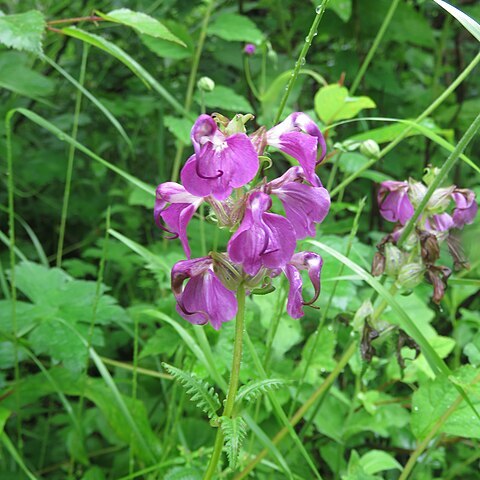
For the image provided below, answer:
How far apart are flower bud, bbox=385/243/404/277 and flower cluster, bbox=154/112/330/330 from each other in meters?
0.33

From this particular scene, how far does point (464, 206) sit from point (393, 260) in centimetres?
16

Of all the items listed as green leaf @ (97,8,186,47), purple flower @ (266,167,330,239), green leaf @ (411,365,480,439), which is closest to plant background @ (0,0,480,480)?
green leaf @ (411,365,480,439)

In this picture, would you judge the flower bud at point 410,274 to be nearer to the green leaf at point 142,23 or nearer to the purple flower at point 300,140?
the purple flower at point 300,140

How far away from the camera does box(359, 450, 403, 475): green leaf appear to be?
1191mm

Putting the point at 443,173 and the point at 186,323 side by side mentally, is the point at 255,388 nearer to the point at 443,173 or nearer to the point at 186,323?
the point at 443,173

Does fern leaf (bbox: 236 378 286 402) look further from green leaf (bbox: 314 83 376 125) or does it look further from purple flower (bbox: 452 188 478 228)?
green leaf (bbox: 314 83 376 125)

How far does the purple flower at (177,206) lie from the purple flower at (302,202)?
4.3 inches

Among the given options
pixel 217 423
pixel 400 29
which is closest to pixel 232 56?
pixel 400 29

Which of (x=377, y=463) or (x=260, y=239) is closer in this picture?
(x=260, y=239)

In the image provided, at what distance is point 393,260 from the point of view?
1.08 m

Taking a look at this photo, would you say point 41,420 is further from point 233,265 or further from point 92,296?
point 233,265

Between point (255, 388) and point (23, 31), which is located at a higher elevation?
point (23, 31)

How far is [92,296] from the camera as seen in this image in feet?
4.68

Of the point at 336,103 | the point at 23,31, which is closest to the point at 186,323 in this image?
the point at 336,103
